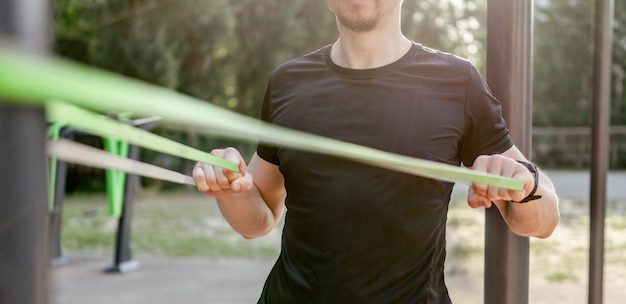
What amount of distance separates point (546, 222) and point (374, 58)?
0.49m

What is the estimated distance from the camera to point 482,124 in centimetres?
135

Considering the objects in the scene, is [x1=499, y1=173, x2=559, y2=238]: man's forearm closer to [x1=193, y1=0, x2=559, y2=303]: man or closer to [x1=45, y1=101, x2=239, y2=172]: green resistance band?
[x1=193, y1=0, x2=559, y2=303]: man

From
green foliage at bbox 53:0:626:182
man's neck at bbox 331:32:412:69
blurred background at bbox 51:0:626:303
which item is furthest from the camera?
green foliage at bbox 53:0:626:182

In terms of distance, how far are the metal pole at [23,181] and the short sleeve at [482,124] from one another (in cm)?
108

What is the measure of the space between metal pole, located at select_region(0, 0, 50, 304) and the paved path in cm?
405

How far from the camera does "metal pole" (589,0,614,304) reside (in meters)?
1.54

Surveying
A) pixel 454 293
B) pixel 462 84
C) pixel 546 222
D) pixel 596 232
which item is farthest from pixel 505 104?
pixel 454 293

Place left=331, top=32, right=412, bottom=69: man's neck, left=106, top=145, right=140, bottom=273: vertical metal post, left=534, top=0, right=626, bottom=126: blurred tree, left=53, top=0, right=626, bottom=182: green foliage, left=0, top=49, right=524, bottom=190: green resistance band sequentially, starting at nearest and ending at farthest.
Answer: left=0, top=49, right=524, bottom=190: green resistance band → left=331, top=32, right=412, bottom=69: man's neck → left=106, top=145, right=140, bottom=273: vertical metal post → left=53, top=0, right=626, bottom=182: green foliage → left=534, top=0, right=626, bottom=126: blurred tree

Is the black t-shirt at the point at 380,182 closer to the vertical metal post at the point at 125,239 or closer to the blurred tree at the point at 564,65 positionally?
the vertical metal post at the point at 125,239

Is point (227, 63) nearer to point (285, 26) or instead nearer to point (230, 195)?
point (285, 26)

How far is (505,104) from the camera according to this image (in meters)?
1.35

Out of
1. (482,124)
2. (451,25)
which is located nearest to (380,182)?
(482,124)

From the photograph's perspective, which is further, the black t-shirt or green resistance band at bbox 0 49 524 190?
the black t-shirt

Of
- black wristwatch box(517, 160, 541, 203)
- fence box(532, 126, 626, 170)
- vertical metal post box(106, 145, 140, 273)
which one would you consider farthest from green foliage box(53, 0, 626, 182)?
black wristwatch box(517, 160, 541, 203)
